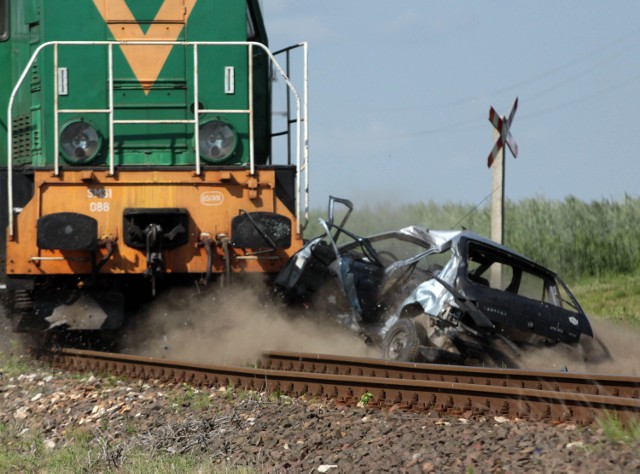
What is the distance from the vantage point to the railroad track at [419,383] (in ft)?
19.7

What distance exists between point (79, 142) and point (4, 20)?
204 cm

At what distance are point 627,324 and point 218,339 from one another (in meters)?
6.13

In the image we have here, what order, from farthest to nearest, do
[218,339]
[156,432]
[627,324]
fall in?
[627,324], [218,339], [156,432]

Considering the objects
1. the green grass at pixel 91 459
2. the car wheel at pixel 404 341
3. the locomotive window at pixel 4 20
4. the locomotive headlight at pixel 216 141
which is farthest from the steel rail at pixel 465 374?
Answer: the locomotive window at pixel 4 20

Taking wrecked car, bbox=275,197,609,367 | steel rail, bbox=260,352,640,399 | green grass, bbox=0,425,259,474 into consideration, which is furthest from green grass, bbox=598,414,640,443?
wrecked car, bbox=275,197,609,367

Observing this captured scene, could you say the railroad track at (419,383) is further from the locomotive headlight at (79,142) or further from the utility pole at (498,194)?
the utility pole at (498,194)

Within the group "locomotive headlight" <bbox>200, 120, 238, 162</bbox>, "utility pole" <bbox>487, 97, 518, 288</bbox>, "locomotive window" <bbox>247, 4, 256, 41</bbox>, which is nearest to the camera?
"locomotive headlight" <bbox>200, 120, 238, 162</bbox>

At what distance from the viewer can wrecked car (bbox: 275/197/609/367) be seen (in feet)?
28.8

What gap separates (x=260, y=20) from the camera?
11.2 m

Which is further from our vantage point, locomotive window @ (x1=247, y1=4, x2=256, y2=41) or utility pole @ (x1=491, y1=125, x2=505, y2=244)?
utility pole @ (x1=491, y1=125, x2=505, y2=244)

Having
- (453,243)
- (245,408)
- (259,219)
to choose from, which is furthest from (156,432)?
(453,243)

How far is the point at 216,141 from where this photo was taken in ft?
31.5

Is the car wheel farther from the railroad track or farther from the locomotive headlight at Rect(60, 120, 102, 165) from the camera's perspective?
the locomotive headlight at Rect(60, 120, 102, 165)

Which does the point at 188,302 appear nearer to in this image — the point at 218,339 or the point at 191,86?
the point at 218,339
